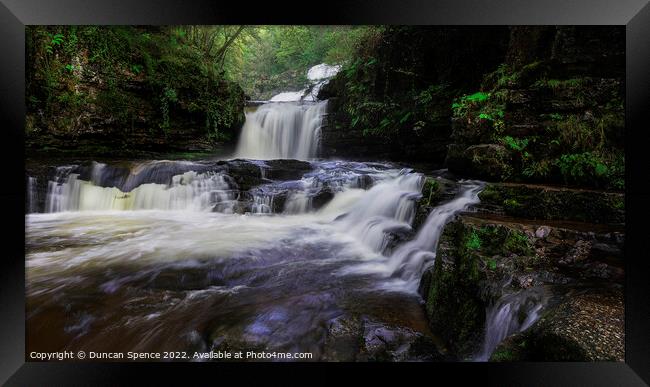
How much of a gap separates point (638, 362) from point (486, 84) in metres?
3.78

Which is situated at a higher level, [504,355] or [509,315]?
[509,315]

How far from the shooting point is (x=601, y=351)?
5.08ft

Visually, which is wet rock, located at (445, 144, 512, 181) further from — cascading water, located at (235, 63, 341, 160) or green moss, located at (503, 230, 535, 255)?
cascading water, located at (235, 63, 341, 160)

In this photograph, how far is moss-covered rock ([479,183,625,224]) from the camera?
232 centimetres

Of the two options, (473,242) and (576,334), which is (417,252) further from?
(576,334)

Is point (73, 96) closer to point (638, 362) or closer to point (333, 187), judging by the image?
point (333, 187)

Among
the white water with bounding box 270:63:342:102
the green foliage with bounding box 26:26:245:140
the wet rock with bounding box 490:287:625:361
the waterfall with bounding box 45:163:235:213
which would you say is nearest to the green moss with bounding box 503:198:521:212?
the wet rock with bounding box 490:287:625:361

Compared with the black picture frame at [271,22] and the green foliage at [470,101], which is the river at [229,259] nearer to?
the black picture frame at [271,22]

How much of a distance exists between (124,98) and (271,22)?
5.55 metres

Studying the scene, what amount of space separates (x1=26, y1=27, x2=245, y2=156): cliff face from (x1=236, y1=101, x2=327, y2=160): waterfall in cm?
41

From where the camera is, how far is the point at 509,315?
1.80 meters

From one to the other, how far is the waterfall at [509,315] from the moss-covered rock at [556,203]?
3.40ft

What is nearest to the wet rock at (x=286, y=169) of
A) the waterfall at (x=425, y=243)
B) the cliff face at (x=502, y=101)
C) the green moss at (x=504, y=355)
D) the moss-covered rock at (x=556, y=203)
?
the cliff face at (x=502, y=101)

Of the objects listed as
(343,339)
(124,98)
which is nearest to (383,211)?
(343,339)
